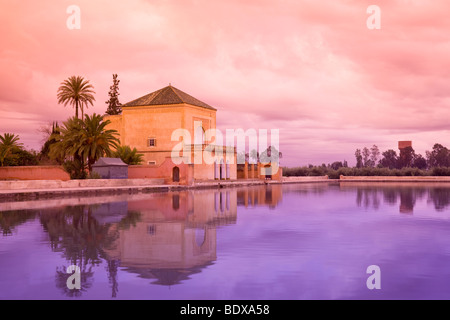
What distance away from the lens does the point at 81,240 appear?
9.76 m

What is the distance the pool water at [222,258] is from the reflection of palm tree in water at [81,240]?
23 millimetres

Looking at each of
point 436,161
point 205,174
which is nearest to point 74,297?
point 205,174

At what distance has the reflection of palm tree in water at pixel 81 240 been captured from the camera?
6416mm

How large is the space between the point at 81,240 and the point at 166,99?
3920 centimetres

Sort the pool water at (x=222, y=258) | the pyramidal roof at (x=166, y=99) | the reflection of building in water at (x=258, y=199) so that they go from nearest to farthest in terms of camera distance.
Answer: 1. the pool water at (x=222, y=258)
2. the reflection of building in water at (x=258, y=199)
3. the pyramidal roof at (x=166, y=99)

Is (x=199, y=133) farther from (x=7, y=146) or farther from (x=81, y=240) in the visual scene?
(x=81, y=240)

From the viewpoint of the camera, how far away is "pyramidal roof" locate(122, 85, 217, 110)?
4758cm

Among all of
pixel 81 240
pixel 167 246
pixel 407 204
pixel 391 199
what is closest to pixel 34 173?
pixel 391 199

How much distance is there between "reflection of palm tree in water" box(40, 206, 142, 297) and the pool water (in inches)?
0.9

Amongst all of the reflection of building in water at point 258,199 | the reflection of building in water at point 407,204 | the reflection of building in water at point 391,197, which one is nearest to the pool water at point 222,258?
the reflection of building in water at point 407,204

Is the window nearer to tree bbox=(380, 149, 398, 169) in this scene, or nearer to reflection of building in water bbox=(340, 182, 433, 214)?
reflection of building in water bbox=(340, 182, 433, 214)

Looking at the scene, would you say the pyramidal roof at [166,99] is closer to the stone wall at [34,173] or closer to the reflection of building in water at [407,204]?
the stone wall at [34,173]

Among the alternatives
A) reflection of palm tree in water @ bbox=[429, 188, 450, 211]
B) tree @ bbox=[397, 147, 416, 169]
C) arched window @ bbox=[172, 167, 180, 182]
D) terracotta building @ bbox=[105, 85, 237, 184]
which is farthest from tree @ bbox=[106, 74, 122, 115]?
tree @ bbox=[397, 147, 416, 169]
